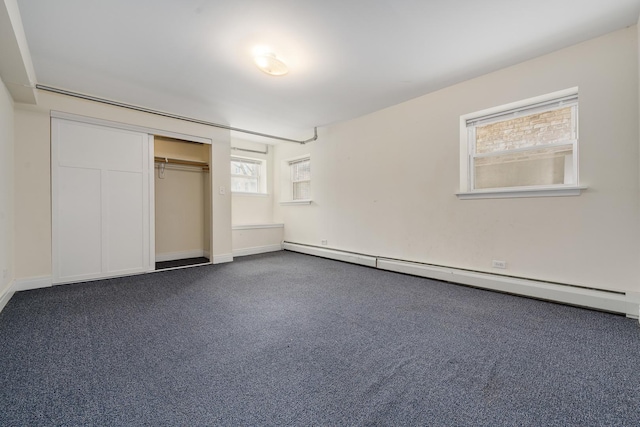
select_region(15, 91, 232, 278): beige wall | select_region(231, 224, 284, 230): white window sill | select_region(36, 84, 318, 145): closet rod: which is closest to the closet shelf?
select_region(36, 84, 318, 145): closet rod

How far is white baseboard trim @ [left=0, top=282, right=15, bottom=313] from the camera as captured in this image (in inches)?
99.3

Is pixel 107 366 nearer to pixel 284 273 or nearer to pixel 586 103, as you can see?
pixel 284 273

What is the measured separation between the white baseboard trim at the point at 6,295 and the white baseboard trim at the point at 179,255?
6.52 feet

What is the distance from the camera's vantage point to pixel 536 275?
275 centimetres

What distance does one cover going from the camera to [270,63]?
2.61 m

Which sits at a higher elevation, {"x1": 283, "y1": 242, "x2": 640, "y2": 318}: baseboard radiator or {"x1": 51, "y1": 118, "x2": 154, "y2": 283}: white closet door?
{"x1": 51, "y1": 118, "x2": 154, "y2": 283}: white closet door

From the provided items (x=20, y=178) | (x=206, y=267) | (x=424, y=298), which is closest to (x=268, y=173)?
(x=206, y=267)

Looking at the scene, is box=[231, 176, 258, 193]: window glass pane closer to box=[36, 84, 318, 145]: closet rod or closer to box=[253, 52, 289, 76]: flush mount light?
box=[36, 84, 318, 145]: closet rod

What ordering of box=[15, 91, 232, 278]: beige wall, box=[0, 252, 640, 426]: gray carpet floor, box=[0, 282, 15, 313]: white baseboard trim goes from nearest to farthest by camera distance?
box=[0, 252, 640, 426]: gray carpet floor < box=[0, 282, 15, 313]: white baseboard trim < box=[15, 91, 232, 278]: beige wall

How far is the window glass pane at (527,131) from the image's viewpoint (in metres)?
2.71

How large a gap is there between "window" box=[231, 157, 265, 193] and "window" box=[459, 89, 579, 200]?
4385mm

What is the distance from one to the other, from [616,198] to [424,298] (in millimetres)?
1917

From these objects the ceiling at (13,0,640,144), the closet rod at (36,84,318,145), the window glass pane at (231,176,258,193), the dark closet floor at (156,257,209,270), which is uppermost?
the ceiling at (13,0,640,144)

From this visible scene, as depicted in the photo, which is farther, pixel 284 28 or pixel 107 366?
pixel 284 28
